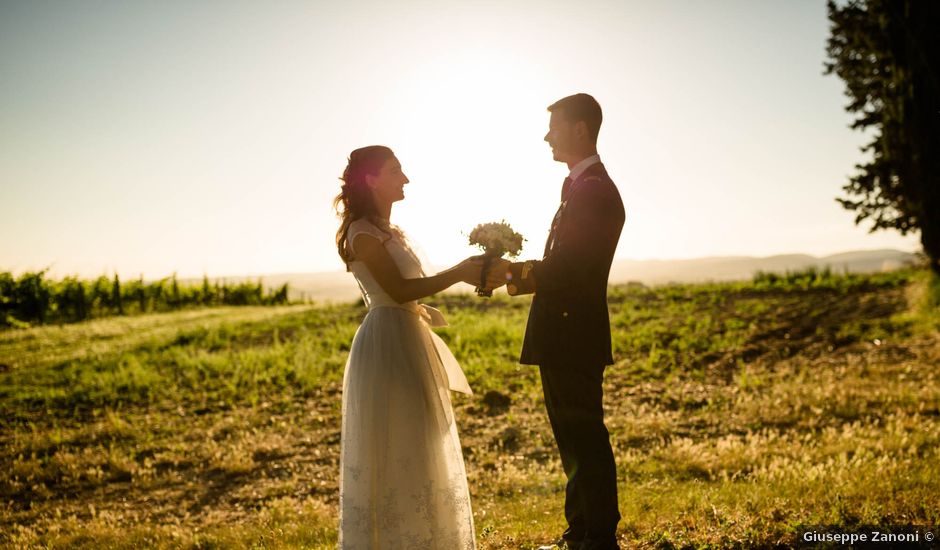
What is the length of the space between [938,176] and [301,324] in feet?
58.3

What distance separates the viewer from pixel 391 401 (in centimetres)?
421

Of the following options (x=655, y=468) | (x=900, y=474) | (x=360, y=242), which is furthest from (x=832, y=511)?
(x=360, y=242)

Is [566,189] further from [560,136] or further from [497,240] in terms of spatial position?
[497,240]

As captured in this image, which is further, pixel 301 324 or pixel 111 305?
pixel 111 305

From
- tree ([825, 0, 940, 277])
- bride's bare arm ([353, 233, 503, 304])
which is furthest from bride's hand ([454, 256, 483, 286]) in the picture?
tree ([825, 0, 940, 277])

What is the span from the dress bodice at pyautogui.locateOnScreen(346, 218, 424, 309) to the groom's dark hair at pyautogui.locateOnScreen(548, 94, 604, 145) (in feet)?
4.66

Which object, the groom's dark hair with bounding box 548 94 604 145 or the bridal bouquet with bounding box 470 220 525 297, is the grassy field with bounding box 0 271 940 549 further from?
the groom's dark hair with bounding box 548 94 604 145

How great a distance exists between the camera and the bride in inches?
164

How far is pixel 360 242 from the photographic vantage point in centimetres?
422

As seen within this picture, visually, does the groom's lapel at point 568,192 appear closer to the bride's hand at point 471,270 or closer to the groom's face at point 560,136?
the groom's face at point 560,136

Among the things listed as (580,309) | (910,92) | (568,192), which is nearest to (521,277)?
(580,309)

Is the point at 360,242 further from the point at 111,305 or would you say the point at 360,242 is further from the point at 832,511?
the point at 111,305
